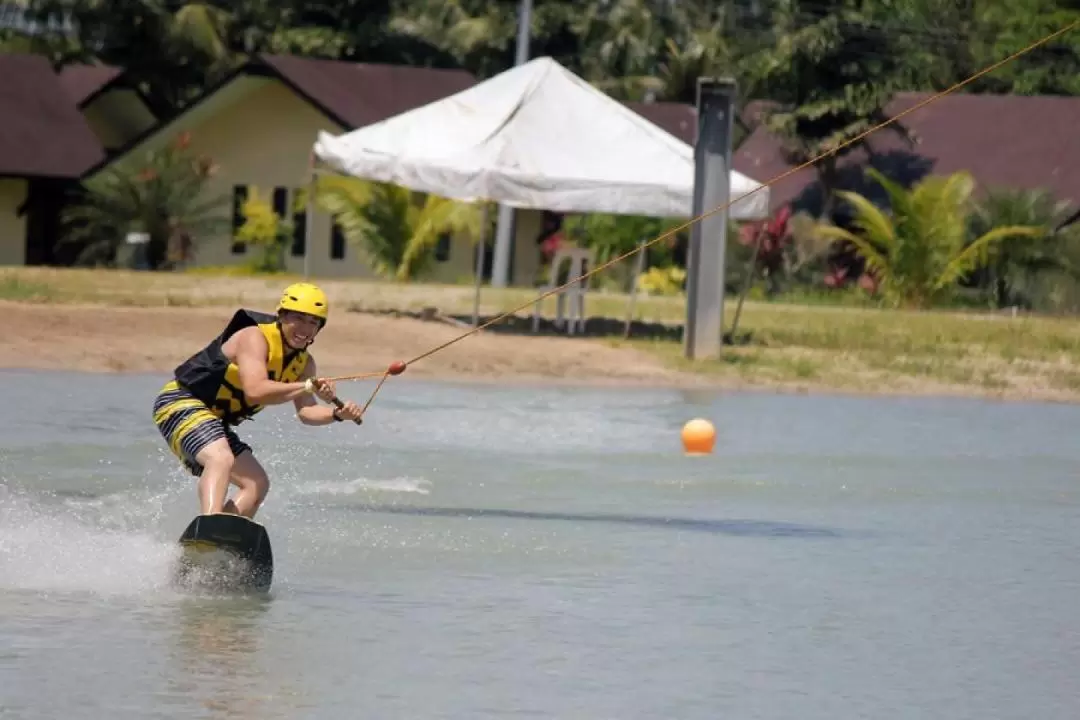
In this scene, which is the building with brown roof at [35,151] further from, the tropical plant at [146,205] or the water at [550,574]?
the water at [550,574]

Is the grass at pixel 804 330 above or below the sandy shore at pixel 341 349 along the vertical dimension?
above

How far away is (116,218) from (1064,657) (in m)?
33.1

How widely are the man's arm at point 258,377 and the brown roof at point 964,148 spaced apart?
3177cm

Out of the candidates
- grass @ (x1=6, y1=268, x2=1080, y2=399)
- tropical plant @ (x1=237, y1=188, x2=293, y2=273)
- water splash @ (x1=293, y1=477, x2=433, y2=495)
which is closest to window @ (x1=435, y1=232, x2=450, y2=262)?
tropical plant @ (x1=237, y1=188, x2=293, y2=273)

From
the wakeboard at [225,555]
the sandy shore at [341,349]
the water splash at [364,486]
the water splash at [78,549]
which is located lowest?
the water splash at [78,549]

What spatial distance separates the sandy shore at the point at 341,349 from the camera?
74.7 ft

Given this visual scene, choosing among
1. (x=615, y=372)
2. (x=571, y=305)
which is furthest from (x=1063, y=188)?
(x=615, y=372)

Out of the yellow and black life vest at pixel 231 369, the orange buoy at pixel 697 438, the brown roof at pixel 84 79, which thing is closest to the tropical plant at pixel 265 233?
the brown roof at pixel 84 79

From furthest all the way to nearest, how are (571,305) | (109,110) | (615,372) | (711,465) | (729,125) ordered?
1. (109,110)
2. (571,305)
3. (729,125)
4. (615,372)
5. (711,465)

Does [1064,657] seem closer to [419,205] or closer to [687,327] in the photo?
[687,327]

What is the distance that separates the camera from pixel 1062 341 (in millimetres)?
29312

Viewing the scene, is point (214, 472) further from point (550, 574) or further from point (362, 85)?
point (362, 85)

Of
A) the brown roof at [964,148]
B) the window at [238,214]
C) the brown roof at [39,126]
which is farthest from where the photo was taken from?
the window at [238,214]

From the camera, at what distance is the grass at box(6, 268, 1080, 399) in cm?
2467
